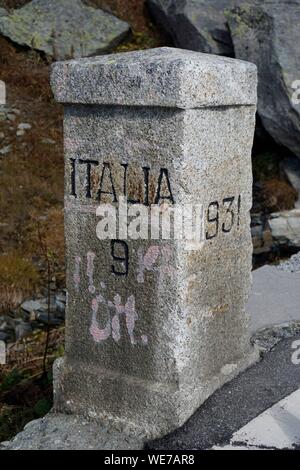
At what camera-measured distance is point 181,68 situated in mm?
2961

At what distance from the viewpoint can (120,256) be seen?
3.31 metres

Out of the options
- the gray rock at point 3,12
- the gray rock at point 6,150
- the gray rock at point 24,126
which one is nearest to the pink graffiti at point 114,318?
the gray rock at point 6,150

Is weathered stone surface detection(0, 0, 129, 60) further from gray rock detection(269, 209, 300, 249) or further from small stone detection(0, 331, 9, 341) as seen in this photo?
small stone detection(0, 331, 9, 341)

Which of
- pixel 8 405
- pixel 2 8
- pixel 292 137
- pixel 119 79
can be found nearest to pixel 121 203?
pixel 119 79

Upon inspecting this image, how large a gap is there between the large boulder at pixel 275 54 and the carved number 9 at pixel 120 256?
5454 millimetres

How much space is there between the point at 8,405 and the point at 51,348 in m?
1.02

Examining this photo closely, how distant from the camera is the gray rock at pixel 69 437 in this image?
3.19 m

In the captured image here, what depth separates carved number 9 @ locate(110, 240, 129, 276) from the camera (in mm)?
3295

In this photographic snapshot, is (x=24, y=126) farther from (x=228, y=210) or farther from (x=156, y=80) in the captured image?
(x=156, y=80)

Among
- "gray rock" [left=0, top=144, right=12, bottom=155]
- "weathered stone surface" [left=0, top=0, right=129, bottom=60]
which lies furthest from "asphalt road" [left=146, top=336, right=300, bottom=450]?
"weathered stone surface" [left=0, top=0, right=129, bottom=60]

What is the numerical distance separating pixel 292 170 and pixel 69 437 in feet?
21.2

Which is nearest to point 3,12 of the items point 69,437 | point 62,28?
point 62,28

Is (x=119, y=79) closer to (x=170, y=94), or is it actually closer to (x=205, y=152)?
(x=170, y=94)

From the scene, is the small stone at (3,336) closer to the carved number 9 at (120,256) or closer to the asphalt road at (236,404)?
the asphalt road at (236,404)
